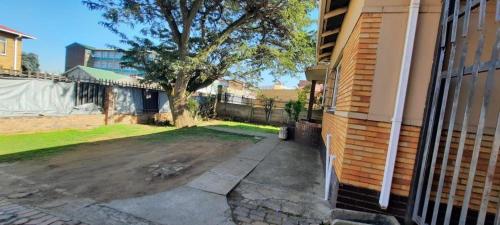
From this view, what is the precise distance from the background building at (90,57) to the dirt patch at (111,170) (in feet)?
125

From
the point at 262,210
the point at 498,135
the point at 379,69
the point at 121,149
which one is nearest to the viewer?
the point at 498,135

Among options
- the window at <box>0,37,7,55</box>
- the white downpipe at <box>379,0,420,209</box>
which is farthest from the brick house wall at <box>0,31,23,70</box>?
the white downpipe at <box>379,0,420,209</box>

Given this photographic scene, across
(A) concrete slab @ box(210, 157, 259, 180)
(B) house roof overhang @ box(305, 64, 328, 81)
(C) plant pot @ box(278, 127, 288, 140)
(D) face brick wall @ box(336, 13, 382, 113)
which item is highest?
(B) house roof overhang @ box(305, 64, 328, 81)

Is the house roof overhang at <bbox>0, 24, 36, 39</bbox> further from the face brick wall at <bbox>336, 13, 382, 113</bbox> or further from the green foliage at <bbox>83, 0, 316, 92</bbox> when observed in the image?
the face brick wall at <bbox>336, 13, 382, 113</bbox>

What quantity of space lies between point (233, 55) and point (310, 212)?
11277mm

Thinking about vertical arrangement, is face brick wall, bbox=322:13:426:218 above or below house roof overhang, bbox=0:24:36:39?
below

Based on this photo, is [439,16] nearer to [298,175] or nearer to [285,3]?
[298,175]

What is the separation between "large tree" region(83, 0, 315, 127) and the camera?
12672 mm

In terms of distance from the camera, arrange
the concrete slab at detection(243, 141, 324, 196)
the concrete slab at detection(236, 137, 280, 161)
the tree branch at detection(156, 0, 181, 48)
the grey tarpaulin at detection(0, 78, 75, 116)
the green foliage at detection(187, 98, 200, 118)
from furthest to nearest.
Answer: the green foliage at detection(187, 98, 200, 118)
the tree branch at detection(156, 0, 181, 48)
the grey tarpaulin at detection(0, 78, 75, 116)
the concrete slab at detection(236, 137, 280, 161)
the concrete slab at detection(243, 141, 324, 196)

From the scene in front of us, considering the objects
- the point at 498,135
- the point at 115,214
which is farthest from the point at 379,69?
the point at 115,214

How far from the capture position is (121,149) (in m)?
7.75

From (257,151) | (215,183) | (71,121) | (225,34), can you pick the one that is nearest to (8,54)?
(71,121)

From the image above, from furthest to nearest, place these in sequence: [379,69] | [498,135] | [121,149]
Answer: [121,149] < [379,69] < [498,135]

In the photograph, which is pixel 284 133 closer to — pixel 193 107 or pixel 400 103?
pixel 400 103
